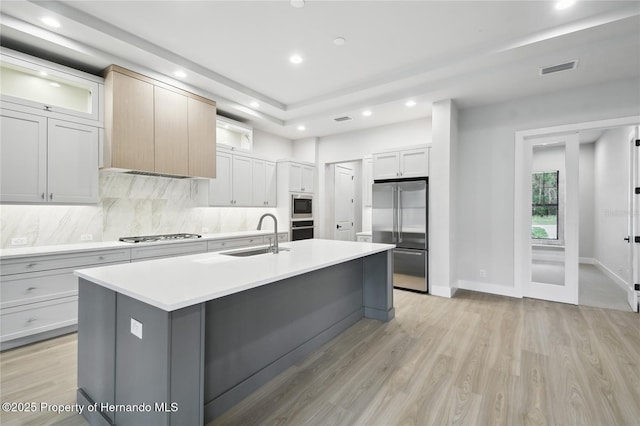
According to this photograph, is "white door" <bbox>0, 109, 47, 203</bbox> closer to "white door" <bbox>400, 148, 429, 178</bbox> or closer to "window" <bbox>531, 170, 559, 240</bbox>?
"white door" <bbox>400, 148, 429, 178</bbox>

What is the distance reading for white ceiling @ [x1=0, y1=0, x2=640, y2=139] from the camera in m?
2.62

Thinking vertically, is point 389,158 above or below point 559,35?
below

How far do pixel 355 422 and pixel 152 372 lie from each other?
1.18m

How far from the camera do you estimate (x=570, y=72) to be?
3434 millimetres

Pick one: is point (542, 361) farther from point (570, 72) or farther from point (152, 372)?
point (570, 72)

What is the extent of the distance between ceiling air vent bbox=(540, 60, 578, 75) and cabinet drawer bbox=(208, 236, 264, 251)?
14.7 ft

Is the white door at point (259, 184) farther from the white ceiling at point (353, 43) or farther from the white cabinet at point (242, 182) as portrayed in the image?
the white ceiling at point (353, 43)

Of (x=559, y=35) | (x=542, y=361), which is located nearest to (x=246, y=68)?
(x=559, y=35)

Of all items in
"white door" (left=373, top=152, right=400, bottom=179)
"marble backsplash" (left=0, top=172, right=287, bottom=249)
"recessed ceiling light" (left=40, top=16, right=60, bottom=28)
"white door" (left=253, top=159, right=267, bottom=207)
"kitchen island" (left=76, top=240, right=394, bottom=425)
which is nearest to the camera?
"kitchen island" (left=76, top=240, right=394, bottom=425)

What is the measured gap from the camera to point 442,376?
2268 millimetres

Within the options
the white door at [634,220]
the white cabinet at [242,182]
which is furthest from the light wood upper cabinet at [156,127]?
the white door at [634,220]

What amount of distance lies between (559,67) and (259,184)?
4.47 meters

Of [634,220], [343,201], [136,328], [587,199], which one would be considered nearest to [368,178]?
[343,201]

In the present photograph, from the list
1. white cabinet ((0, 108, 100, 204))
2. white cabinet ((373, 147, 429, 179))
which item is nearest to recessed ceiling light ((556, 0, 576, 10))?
white cabinet ((373, 147, 429, 179))
